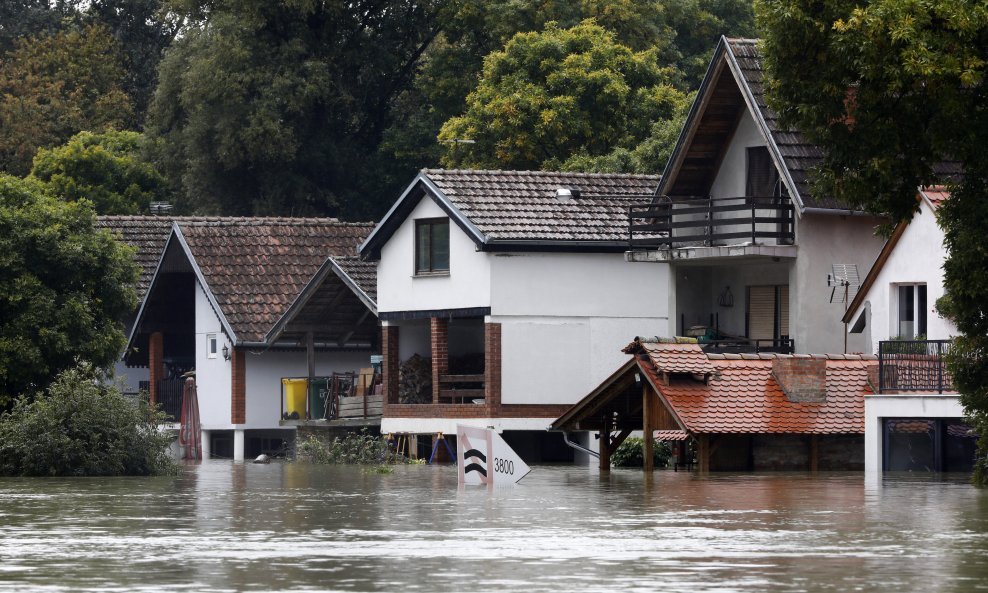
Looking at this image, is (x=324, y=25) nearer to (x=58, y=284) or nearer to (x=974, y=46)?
(x=58, y=284)

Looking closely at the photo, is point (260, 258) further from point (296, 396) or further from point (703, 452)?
point (703, 452)

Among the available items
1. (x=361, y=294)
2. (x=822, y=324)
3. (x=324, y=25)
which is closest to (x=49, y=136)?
(x=324, y=25)

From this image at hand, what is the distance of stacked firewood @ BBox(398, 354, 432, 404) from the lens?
50.2m

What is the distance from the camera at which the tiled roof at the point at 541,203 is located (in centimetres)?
Answer: 4634

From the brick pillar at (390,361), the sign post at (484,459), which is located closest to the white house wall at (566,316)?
the brick pillar at (390,361)

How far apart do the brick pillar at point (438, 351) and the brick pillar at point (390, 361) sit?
204 centimetres

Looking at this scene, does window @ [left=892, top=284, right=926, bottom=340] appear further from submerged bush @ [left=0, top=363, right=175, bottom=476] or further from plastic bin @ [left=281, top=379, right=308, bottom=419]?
plastic bin @ [left=281, top=379, right=308, bottom=419]

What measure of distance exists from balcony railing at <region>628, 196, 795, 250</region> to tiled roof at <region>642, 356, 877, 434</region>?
512 cm

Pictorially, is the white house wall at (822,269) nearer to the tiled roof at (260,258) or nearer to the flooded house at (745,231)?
the flooded house at (745,231)

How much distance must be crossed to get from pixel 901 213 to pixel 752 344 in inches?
686

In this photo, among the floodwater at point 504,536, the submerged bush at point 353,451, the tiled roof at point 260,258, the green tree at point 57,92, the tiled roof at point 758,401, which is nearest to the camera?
the floodwater at point 504,536

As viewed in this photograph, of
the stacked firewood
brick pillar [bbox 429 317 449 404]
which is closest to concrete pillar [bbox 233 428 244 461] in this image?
the stacked firewood

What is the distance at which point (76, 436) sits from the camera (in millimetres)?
37844

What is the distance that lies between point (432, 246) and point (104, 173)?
29.2 metres
